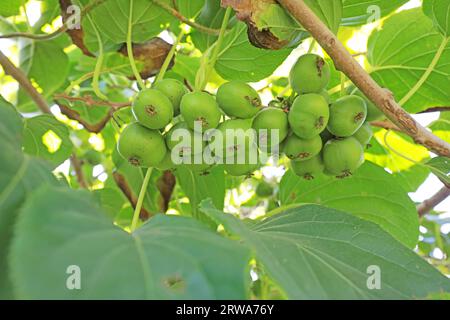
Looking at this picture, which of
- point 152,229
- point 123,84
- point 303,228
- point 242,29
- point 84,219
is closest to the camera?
point 84,219

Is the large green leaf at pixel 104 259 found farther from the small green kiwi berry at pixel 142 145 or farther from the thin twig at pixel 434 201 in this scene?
the thin twig at pixel 434 201

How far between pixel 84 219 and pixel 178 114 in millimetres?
893

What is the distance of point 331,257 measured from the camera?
49.5 inches

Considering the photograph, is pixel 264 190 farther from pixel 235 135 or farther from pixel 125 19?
pixel 235 135

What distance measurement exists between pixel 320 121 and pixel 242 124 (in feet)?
0.78

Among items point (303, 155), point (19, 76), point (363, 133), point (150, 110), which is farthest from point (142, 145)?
point (19, 76)

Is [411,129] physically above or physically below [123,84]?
below

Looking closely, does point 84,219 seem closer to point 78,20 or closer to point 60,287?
point 60,287

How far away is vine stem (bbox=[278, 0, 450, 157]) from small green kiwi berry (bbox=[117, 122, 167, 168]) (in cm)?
55

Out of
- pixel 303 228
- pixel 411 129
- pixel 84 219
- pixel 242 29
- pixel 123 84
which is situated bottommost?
pixel 84 219

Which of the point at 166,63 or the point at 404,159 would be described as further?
the point at 404,159

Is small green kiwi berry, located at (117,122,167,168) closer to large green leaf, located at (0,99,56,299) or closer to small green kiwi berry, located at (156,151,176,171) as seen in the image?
small green kiwi berry, located at (156,151,176,171)

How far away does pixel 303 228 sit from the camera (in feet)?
4.79

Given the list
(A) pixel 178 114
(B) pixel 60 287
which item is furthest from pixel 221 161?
(B) pixel 60 287
